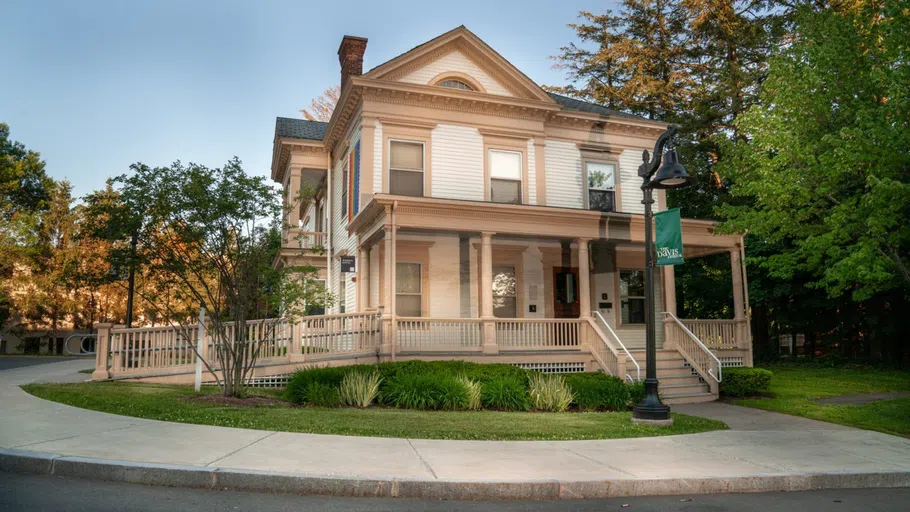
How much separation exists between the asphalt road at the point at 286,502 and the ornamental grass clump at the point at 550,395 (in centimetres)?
632

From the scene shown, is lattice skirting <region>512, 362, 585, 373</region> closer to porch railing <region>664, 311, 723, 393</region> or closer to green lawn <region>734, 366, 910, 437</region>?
porch railing <region>664, 311, 723, 393</region>

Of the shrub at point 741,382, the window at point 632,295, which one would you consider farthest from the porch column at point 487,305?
the window at point 632,295

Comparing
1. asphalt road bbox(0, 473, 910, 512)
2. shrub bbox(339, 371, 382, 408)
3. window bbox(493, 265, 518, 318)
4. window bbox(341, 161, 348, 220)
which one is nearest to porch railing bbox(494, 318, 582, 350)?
window bbox(493, 265, 518, 318)

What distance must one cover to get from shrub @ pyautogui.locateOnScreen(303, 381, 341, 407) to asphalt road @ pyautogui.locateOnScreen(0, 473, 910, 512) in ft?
20.3

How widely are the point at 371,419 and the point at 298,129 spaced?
1554cm

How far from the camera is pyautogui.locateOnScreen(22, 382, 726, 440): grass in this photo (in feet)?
28.3

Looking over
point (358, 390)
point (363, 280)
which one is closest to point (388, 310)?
point (363, 280)

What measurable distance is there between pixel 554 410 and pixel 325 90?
29.8m

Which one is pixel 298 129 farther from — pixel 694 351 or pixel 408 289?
pixel 694 351

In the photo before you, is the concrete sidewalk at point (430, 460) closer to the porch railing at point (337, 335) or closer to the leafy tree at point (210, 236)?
the leafy tree at point (210, 236)

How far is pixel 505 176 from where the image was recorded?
18281 mm

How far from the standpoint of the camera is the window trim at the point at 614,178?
1942cm

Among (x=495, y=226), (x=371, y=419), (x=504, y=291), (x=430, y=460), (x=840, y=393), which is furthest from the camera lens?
(x=504, y=291)

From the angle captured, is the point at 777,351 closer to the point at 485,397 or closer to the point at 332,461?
the point at 485,397
